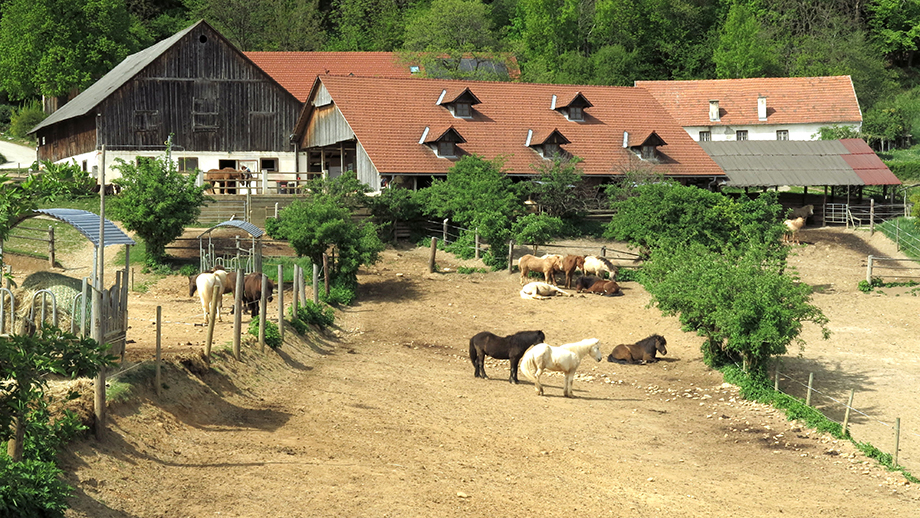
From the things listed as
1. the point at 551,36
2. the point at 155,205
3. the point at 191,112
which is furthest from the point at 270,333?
the point at 551,36

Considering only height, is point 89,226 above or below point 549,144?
below

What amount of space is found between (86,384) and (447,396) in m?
8.03

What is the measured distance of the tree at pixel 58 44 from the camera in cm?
5850

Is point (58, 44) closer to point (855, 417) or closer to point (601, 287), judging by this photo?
point (601, 287)

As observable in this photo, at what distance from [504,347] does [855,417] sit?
25.7 feet

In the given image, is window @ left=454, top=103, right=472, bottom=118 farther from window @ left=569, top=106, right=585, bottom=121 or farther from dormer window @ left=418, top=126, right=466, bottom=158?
window @ left=569, top=106, right=585, bottom=121

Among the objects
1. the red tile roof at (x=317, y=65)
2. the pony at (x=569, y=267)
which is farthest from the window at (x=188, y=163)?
the pony at (x=569, y=267)

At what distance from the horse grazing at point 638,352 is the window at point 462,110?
22781 mm

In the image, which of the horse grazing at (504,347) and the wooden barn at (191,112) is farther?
the wooden barn at (191,112)

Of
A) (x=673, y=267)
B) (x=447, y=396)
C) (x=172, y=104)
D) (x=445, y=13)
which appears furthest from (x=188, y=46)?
(x=447, y=396)

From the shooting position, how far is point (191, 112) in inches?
1927

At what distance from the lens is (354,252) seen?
30.6m

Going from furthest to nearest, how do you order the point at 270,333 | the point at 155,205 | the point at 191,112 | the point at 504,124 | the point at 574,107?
the point at 191,112 → the point at 574,107 → the point at 504,124 → the point at 155,205 → the point at 270,333

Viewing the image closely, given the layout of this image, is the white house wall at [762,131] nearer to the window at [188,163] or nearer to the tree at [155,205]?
the window at [188,163]
